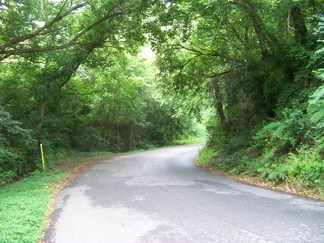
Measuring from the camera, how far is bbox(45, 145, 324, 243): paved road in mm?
5547

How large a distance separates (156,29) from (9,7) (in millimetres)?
6233

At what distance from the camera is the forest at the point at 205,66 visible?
10.9m

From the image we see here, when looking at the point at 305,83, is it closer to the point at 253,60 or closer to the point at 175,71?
the point at 253,60

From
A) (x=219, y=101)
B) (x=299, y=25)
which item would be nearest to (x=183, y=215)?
(x=299, y=25)

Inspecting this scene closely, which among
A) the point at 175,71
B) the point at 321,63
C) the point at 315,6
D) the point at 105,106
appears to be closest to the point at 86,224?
the point at 321,63

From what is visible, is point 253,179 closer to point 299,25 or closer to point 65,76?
point 299,25

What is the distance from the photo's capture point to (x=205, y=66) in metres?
18.1

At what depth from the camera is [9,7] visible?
1294cm

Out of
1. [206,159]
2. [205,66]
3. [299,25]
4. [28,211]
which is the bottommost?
[206,159]

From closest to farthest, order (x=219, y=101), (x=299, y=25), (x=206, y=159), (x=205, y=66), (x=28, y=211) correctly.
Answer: (x=28, y=211)
(x=299, y=25)
(x=205, y=66)
(x=206, y=159)
(x=219, y=101)

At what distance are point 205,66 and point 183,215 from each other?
41.1 ft

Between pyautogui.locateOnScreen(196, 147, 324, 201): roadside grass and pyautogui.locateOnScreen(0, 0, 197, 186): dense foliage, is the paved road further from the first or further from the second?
pyautogui.locateOnScreen(0, 0, 197, 186): dense foliage

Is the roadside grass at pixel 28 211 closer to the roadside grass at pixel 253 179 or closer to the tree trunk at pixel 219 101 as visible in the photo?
the roadside grass at pixel 253 179

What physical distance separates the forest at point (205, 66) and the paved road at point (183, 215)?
6.37 feet
